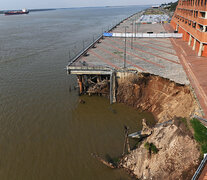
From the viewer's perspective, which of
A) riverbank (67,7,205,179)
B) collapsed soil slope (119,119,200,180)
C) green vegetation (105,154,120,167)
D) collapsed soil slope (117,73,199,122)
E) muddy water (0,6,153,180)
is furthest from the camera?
collapsed soil slope (117,73,199,122)

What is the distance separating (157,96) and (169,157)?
467 inches

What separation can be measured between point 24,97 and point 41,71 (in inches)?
422

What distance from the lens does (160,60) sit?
31.8 meters

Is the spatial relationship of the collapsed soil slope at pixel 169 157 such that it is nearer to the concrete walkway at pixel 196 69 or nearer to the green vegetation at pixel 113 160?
the green vegetation at pixel 113 160

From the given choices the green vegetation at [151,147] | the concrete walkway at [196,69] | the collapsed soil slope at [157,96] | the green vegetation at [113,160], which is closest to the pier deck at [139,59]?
the concrete walkway at [196,69]

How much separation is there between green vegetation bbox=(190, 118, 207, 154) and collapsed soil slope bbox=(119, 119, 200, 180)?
0.39 m

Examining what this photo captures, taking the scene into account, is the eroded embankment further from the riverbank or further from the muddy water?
the muddy water

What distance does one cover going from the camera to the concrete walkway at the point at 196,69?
20688mm

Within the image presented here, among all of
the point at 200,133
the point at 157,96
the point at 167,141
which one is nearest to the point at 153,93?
the point at 157,96

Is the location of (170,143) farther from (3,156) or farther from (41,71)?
(41,71)

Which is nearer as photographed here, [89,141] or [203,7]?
[89,141]

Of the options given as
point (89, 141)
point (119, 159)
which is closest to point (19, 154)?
point (89, 141)

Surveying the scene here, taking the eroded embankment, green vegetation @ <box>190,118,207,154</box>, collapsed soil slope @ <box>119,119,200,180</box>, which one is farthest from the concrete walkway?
collapsed soil slope @ <box>119,119,200,180</box>

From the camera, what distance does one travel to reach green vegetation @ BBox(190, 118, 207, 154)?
13.6m
